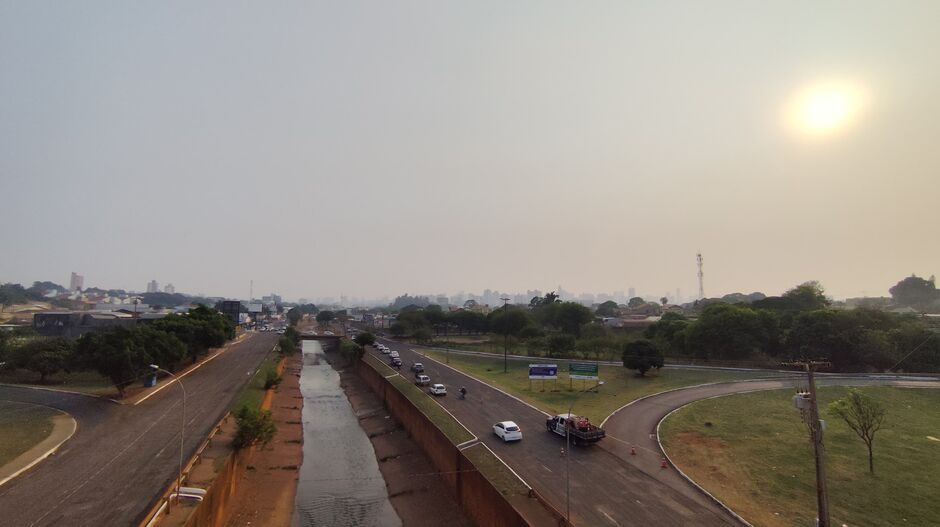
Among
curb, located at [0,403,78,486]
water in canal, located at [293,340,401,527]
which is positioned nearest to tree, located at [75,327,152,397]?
curb, located at [0,403,78,486]

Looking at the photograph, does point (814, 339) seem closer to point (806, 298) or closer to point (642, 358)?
point (642, 358)

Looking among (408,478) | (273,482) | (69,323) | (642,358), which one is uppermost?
(69,323)

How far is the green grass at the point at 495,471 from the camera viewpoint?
25906 mm

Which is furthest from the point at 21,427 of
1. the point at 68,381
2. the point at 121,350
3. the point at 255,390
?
the point at 68,381

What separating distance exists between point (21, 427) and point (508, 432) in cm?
3987

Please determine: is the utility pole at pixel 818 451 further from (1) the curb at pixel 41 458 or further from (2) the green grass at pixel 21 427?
(2) the green grass at pixel 21 427

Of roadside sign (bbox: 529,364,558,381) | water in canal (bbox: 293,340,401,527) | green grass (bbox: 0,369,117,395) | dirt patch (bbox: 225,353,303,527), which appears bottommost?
water in canal (bbox: 293,340,401,527)

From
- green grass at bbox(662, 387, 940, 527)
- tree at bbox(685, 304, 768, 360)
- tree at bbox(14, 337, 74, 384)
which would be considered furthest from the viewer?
tree at bbox(685, 304, 768, 360)

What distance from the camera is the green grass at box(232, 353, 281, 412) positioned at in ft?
160

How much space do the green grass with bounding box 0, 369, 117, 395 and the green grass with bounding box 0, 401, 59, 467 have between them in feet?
22.5

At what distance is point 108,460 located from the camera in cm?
3122

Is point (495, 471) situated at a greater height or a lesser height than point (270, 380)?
greater

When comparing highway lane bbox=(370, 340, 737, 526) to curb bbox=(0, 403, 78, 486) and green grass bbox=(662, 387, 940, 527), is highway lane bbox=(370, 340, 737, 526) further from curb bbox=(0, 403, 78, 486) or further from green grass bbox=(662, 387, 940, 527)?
curb bbox=(0, 403, 78, 486)

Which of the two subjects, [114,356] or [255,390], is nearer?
[114,356]
